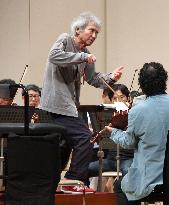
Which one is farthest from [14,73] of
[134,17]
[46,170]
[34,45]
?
[46,170]

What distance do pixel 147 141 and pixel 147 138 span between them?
0.02 metres

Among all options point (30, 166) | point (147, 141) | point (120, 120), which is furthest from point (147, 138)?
point (30, 166)

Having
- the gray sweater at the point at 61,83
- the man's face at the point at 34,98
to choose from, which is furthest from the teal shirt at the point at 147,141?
the man's face at the point at 34,98

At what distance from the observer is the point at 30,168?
3.21 meters

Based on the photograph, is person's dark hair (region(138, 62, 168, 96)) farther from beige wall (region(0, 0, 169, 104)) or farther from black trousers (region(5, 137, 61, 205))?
beige wall (region(0, 0, 169, 104))

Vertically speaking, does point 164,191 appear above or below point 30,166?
below

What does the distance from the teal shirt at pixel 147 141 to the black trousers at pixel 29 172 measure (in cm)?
54

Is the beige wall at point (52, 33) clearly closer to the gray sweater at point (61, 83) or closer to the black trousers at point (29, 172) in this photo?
the gray sweater at point (61, 83)

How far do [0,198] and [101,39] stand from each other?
4.62 metres

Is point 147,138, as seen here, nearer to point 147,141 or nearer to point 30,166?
point 147,141

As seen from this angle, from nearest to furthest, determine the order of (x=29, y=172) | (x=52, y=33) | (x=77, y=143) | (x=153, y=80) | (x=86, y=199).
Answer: (x=29, y=172) < (x=153, y=80) < (x=77, y=143) < (x=86, y=199) < (x=52, y=33)

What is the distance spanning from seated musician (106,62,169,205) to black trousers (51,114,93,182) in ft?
1.37

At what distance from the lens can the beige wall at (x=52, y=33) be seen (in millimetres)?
7504

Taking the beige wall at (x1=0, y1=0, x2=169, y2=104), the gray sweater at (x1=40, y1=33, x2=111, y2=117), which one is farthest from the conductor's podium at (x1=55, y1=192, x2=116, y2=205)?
the beige wall at (x1=0, y1=0, x2=169, y2=104)
